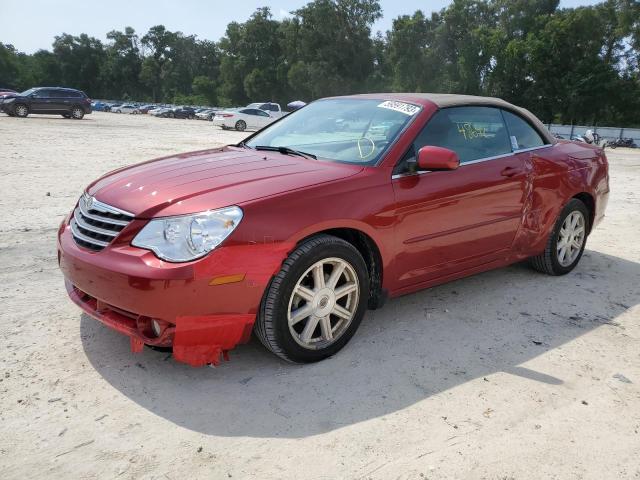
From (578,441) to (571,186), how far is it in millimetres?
2805

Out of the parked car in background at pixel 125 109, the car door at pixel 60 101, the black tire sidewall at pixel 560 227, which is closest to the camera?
the black tire sidewall at pixel 560 227

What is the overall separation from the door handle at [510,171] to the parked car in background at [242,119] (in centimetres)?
2727

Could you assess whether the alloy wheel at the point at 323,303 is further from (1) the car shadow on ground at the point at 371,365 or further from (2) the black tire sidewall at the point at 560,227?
(2) the black tire sidewall at the point at 560,227

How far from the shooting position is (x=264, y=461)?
230cm

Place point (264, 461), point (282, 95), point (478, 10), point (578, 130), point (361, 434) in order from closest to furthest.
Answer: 1. point (264, 461)
2. point (361, 434)
3. point (578, 130)
4. point (478, 10)
5. point (282, 95)

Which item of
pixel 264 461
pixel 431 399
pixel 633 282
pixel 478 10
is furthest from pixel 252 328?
pixel 478 10

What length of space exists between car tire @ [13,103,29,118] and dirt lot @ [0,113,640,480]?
30337 millimetres

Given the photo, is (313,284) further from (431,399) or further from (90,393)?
(90,393)

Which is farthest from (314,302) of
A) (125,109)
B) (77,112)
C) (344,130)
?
(125,109)

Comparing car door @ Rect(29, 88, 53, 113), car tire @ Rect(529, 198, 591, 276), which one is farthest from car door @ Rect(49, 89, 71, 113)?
car tire @ Rect(529, 198, 591, 276)

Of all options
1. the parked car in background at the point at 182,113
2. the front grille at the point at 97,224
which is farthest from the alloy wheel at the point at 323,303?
the parked car in background at the point at 182,113

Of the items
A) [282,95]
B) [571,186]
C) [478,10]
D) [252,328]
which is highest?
[478,10]

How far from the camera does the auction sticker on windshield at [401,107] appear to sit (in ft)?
12.3

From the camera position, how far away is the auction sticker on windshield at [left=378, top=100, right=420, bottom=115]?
3.75 meters
